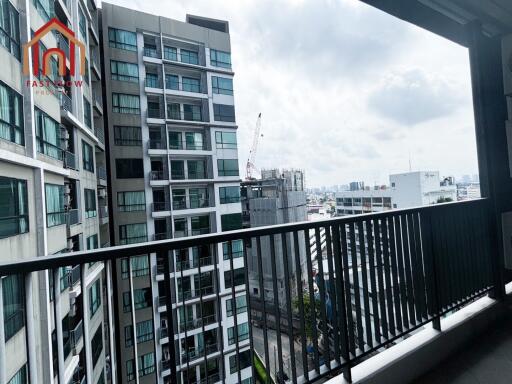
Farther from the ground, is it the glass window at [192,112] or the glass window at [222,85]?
the glass window at [222,85]

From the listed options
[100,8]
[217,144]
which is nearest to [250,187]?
[217,144]

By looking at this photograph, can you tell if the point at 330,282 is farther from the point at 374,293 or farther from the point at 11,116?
the point at 11,116

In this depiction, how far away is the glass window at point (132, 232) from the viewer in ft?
14.5

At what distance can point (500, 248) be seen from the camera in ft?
6.97

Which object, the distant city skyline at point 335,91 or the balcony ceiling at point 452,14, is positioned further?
the distant city skyline at point 335,91

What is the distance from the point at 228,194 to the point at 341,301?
3499 millimetres

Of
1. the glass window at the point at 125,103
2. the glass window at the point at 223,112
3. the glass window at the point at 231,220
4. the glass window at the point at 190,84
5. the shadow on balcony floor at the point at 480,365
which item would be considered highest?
the glass window at the point at 190,84

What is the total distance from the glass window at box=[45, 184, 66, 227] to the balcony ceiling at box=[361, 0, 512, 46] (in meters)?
3.53

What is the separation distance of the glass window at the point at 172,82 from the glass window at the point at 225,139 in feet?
5.22

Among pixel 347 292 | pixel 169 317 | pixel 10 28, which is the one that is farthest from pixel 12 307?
pixel 10 28

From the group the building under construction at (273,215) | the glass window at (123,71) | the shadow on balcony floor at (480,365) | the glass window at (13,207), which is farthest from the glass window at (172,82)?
the shadow on balcony floor at (480,365)

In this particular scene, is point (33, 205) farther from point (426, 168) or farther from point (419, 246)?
point (426, 168)

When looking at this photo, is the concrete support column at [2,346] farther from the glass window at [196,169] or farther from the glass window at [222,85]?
the glass window at [222,85]

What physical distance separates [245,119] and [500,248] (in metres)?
3.48
